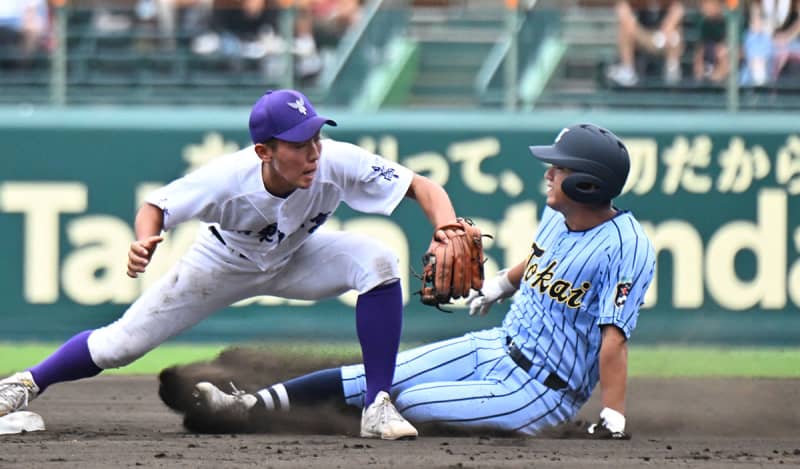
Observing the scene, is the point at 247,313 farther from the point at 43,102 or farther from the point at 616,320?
the point at 616,320

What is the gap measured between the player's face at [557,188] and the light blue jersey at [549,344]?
0.15 metres

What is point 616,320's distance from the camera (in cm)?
546

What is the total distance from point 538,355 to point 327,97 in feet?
17.2

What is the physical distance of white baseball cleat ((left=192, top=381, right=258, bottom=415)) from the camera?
6027mm

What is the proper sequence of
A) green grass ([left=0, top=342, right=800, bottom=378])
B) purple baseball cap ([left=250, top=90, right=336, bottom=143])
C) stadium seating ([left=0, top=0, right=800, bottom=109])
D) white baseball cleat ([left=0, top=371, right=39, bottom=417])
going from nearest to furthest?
purple baseball cap ([left=250, top=90, right=336, bottom=143]) → white baseball cleat ([left=0, top=371, right=39, bottom=417]) → green grass ([left=0, top=342, right=800, bottom=378]) → stadium seating ([left=0, top=0, right=800, bottom=109])

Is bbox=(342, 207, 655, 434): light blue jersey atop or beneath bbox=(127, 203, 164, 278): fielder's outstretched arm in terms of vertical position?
beneath

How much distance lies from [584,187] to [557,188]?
120 millimetres

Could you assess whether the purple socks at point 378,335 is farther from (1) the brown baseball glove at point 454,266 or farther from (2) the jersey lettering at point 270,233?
(2) the jersey lettering at point 270,233

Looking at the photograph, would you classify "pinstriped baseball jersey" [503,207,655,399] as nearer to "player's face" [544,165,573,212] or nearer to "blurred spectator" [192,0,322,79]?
"player's face" [544,165,573,212]

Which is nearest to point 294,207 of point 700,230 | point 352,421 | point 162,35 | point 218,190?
point 218,190

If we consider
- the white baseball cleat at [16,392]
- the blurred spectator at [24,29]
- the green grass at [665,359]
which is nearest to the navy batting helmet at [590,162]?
the white baseball cleat at [16,392]

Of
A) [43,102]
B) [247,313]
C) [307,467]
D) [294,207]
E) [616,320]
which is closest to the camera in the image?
[307,467]

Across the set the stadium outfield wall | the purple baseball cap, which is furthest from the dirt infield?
the stadium outfield wall

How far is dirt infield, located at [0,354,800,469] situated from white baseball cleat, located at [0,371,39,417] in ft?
0.52
